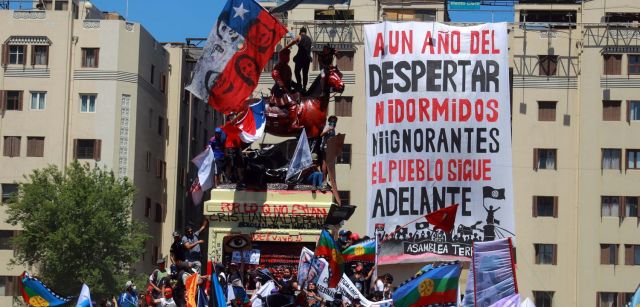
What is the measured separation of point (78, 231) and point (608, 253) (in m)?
28.4

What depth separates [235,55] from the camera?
46688mm

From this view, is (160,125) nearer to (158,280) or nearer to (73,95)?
(73,95)

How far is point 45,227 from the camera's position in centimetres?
8281

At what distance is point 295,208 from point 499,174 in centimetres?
3943

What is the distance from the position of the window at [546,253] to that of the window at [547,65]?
931 centimetres

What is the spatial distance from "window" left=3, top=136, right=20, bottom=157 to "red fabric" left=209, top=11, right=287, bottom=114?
48279 mm

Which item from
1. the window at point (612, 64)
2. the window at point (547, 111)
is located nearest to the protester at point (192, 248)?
the window at point (547, 111)

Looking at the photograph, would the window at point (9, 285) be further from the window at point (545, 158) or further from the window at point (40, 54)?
the window at point (545, 158)

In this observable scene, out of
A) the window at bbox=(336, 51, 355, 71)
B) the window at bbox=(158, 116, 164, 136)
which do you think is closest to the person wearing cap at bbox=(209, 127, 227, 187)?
the window at bbox=(336, 51, 355, 71)

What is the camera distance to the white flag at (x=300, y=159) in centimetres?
4500

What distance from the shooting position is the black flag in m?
83.4

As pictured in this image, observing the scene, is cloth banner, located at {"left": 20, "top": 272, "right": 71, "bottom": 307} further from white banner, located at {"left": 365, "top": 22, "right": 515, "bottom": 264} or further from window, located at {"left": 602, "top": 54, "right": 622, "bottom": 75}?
window, located at {"left": 602, "top": 54, "right": 622, "bottom": 75}

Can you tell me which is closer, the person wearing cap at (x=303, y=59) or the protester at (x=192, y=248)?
the protester at (x=192, y=248)

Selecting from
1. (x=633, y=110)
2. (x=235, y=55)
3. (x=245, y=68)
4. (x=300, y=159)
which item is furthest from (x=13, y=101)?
(x=300, y=159)
